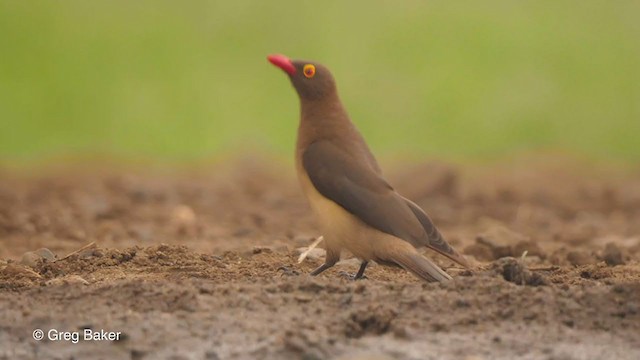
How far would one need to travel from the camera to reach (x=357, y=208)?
8.19 m

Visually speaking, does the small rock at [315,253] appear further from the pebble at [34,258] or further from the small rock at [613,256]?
the small rock at [613,256]

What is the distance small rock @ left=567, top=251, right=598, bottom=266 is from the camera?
978 cm

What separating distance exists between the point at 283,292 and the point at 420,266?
94 cm

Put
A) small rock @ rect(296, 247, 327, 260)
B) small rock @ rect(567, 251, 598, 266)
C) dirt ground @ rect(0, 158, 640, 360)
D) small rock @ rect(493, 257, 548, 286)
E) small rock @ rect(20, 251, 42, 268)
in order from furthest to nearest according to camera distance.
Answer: small rock @ rect(567, 251, 598, 266) < small rock @ rect(296, 247, 327, 260) < small rock @ rect(20, 251, 42, 268) < small rock @ rect(493, 257, 548, 286) < dirt ground @ rect(0, 158, 640, 360)

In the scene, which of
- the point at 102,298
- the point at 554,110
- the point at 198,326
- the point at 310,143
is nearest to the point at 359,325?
the point at 198,326

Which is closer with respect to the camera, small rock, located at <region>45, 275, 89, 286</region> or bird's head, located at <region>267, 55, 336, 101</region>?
small rock, located at <region>45, 275, 89, 286</region>

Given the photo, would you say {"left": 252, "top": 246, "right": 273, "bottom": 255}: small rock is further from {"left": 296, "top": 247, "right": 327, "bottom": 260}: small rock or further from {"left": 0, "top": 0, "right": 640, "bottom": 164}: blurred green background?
{"left": 0, "top": 0, "right": 640, "bottom": 164}: blurred green background

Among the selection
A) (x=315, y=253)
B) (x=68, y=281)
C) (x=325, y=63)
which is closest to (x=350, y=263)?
(x=315, y=253)

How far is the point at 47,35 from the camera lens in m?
17.2

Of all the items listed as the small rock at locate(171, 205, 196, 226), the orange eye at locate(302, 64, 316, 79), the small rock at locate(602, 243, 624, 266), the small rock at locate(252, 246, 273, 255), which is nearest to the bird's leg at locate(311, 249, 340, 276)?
the small rock at locate(252, 246, 273, 255)

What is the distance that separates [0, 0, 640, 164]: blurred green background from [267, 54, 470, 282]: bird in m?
7.79

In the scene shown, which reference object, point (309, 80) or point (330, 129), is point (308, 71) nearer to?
point (309, 80)

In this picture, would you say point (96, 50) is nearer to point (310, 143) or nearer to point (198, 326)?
point (310, 143)

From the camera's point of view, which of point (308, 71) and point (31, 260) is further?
point (31, 260)
